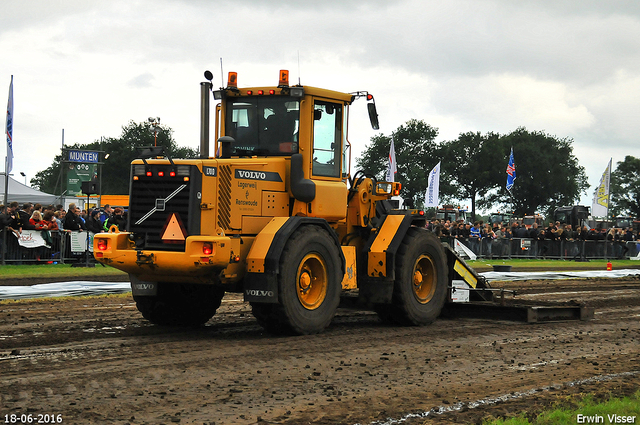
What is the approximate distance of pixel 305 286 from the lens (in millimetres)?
9391

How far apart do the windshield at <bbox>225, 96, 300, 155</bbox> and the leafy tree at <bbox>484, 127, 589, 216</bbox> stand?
3416 inches

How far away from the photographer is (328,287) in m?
9.62

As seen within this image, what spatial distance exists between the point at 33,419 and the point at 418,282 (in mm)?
6890

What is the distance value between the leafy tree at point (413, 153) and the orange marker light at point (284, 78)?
76.1m

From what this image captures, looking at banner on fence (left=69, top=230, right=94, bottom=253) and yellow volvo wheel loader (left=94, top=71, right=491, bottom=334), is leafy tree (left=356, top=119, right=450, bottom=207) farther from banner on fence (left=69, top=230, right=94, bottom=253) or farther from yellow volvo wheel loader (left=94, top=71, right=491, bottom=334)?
yellow volvo wheel loader (left=94, top=71, right=491, bottom=334)

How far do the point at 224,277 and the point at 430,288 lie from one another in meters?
3.72

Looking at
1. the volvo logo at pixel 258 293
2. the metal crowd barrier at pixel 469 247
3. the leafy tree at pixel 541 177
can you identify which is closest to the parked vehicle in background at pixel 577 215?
the metal crowd barrier at pixel 469 247

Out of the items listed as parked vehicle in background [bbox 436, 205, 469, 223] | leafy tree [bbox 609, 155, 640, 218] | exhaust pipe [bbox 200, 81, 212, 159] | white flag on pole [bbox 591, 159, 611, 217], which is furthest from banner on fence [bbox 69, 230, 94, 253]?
leafy tree [bbox 609, 155, 640, 218]

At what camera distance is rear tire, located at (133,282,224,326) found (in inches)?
395

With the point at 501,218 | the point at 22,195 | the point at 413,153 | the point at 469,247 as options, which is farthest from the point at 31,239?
the point at 413,153

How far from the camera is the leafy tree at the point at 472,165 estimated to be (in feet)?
311

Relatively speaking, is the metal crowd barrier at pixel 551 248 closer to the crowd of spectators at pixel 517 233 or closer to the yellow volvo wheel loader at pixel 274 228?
the crowd of spectators at pixel 517 233

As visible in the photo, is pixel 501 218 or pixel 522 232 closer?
pixel 522 232

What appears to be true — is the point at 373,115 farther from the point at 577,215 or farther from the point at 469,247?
the point at 577,215
